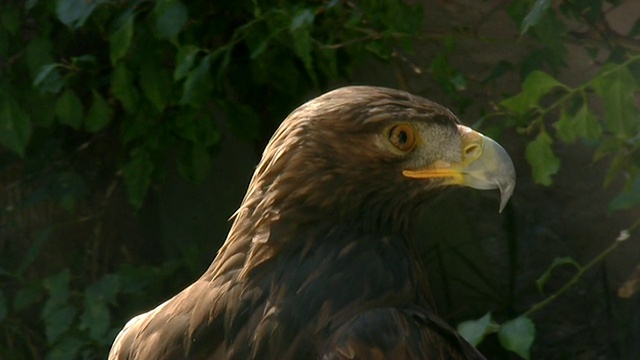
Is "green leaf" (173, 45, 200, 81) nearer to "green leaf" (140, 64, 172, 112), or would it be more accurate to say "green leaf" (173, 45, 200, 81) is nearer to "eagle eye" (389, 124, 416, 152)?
"green leaf" (140, 64, 172, 112)

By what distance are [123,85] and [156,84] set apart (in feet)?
0.36

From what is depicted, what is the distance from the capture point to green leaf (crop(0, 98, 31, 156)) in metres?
4.30

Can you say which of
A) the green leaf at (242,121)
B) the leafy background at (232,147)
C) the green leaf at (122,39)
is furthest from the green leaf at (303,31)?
the green leaf at (242,121)

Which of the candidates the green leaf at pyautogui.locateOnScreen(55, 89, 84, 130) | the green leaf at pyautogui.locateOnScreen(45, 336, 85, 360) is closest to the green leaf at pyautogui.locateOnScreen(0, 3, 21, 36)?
the green leaf at pyautogui.locateOnScreen(55, 89, 84, 130)

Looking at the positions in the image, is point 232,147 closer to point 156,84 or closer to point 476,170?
point 156,84

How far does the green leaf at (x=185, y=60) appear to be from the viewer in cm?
387

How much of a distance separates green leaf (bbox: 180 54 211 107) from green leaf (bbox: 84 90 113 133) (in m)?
0.32

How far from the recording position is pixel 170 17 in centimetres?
385

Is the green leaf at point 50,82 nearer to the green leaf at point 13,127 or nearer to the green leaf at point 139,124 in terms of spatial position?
the green leaf at point 13,127

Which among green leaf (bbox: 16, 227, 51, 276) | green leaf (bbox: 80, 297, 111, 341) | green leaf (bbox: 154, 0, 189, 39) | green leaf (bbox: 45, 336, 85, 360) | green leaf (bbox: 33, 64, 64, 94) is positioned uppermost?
green leaf (bbox: 154, 0, 189, 39)

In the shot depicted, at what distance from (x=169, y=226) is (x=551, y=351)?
1.60m

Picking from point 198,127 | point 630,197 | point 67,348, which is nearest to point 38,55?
point 198,127

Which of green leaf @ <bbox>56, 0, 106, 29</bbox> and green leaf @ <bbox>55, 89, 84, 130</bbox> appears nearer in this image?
green leaf @ <bbox>56, 0, 106, 29</bbox>

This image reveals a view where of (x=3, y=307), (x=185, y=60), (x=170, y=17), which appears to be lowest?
(x=3, y=307)
